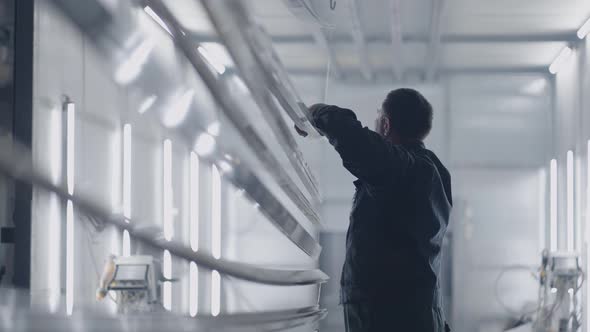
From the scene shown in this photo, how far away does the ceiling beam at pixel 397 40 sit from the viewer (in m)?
4.08

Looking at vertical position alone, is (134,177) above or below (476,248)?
above

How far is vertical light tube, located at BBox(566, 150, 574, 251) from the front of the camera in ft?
16.7

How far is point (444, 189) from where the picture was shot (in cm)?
155

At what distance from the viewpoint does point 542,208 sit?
575 centimetres

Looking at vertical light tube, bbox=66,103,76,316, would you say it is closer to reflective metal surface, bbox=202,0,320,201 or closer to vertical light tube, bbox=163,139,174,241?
vertical light tube, bbox=163,139,174,241

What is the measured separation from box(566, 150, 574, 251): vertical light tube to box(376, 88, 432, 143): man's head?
12.6 ft

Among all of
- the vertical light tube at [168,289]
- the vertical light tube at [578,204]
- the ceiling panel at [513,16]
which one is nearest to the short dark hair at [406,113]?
the vertical light tube at [168,289]

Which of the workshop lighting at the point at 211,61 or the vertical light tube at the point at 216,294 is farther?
the vertical light tube at the point at 216,294

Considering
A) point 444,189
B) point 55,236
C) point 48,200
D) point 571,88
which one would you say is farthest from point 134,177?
point 571,88

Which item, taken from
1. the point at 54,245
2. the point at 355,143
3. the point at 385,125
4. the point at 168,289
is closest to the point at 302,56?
the point at 168,289

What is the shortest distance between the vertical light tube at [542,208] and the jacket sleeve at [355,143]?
4.66m

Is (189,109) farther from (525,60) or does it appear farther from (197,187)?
(525,60)

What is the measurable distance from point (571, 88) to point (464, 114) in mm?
847

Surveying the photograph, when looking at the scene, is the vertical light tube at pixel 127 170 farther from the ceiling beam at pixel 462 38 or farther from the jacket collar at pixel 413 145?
the jacket collar at pixel 413 145
